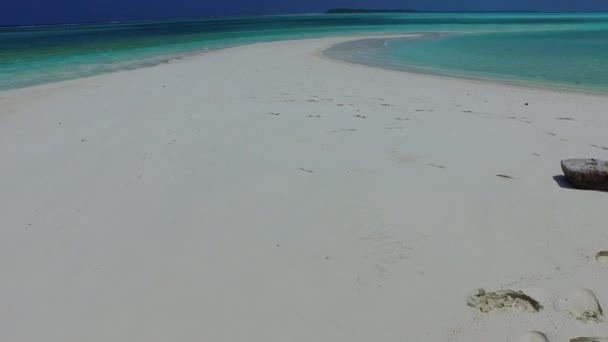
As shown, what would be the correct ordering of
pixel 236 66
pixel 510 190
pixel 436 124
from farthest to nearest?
pixel 236 66 → pixel 436 124 → pixel 510 190

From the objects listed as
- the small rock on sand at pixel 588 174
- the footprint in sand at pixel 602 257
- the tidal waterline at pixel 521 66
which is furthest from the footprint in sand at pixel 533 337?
the tidal waterline at pixel 521 66

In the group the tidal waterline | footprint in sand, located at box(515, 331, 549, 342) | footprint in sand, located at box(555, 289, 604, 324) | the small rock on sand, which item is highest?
the small rock on sand

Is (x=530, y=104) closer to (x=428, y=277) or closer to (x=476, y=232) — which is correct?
(x=476, y=232)

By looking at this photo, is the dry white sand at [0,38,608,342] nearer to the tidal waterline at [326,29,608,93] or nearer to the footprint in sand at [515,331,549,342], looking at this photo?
the footprint in sand at [515,331,549,342]

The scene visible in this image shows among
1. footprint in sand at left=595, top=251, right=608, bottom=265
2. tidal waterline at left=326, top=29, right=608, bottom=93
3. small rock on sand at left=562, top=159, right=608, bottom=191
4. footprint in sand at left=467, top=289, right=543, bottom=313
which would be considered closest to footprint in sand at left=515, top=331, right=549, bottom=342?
footprint in sand at left=467, top=289, right=543, bottom=313

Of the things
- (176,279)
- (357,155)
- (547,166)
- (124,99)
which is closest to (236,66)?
(124,99)

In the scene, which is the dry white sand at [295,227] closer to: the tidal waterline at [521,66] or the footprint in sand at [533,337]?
the footprint in sand at [533,337]
